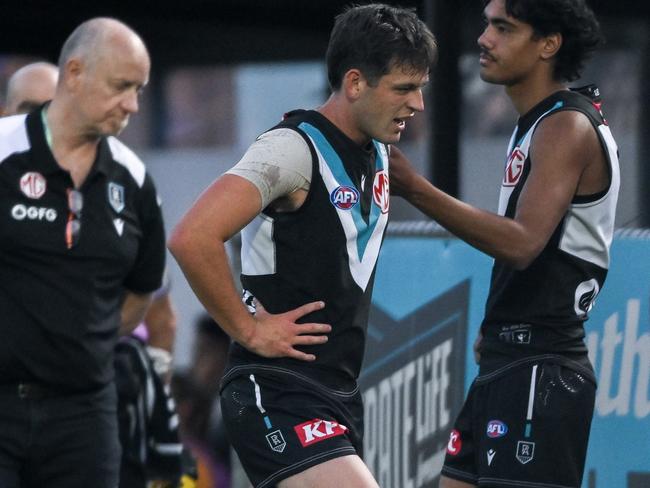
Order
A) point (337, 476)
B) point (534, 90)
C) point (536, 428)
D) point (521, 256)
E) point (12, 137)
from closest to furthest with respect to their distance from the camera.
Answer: point (337, 476)
point (521, 256)
point (536, 428)
point (534, 90)
point (12, 137)

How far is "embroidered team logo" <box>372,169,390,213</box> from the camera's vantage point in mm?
3951

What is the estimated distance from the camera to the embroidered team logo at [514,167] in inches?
167

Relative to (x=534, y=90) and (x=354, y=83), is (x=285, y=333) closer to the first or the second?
(x=354, y=83)

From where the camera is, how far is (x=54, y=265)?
4.42 metres

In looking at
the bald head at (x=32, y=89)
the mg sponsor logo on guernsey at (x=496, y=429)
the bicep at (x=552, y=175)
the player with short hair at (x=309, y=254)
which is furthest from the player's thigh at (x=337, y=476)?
the bald head at (x=32, y=89)

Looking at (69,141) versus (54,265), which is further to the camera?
(69,141)

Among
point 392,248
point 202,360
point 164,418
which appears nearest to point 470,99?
point 202,360

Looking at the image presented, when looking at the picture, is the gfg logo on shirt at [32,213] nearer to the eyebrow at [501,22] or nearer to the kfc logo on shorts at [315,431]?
the kfc logo on shorts at [315,431]

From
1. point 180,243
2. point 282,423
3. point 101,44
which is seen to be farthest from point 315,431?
point 101,44

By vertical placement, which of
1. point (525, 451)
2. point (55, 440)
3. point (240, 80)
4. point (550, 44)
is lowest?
point (55, 440)

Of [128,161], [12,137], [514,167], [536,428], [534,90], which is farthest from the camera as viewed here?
[128,161]

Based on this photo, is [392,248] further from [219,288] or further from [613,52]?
[613,52]

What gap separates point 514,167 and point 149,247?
1388 mm

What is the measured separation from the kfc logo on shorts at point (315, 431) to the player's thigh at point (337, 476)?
0.08 meters
